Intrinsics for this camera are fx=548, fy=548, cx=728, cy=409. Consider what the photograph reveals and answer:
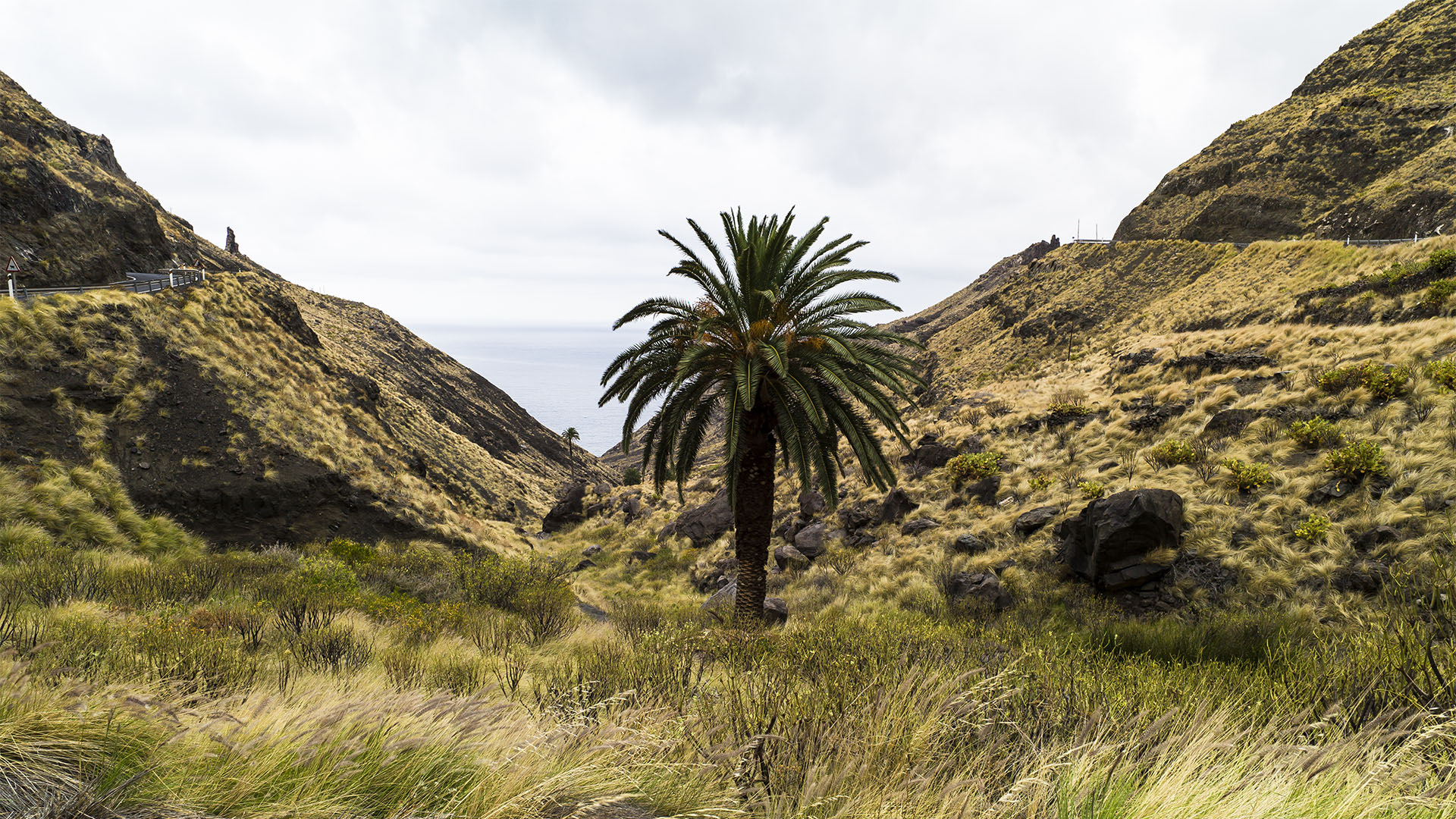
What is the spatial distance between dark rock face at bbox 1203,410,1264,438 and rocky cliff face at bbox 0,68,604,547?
2799cm

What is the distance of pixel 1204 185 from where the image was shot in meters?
54.8

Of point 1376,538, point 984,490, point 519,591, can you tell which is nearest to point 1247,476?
point 1376,538

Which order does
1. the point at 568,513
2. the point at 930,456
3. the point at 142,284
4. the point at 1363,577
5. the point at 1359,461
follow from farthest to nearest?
the point at 568,513 < the point at 930,456 < the point at 142,284 < the point at 1359,461 < the point at 1363,577

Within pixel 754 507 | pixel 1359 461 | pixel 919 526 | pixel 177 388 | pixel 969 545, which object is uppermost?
pixel 177 388

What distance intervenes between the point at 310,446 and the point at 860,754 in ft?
83.0

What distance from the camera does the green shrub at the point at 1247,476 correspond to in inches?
516

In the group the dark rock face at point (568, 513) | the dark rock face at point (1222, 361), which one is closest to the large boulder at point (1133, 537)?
the dark rock face at point (1222, 361)

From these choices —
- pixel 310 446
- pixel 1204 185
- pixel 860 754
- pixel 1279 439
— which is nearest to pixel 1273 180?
pixel 1204 185

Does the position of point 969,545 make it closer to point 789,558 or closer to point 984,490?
point 984,490

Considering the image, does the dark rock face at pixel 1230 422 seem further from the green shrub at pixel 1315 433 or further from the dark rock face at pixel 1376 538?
the dark rock face at pixel 1376 538

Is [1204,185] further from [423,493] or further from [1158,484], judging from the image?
[423,493]

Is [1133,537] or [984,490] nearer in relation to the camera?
[1133,537]

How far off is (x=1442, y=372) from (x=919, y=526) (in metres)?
12.8

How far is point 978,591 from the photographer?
1330cm
